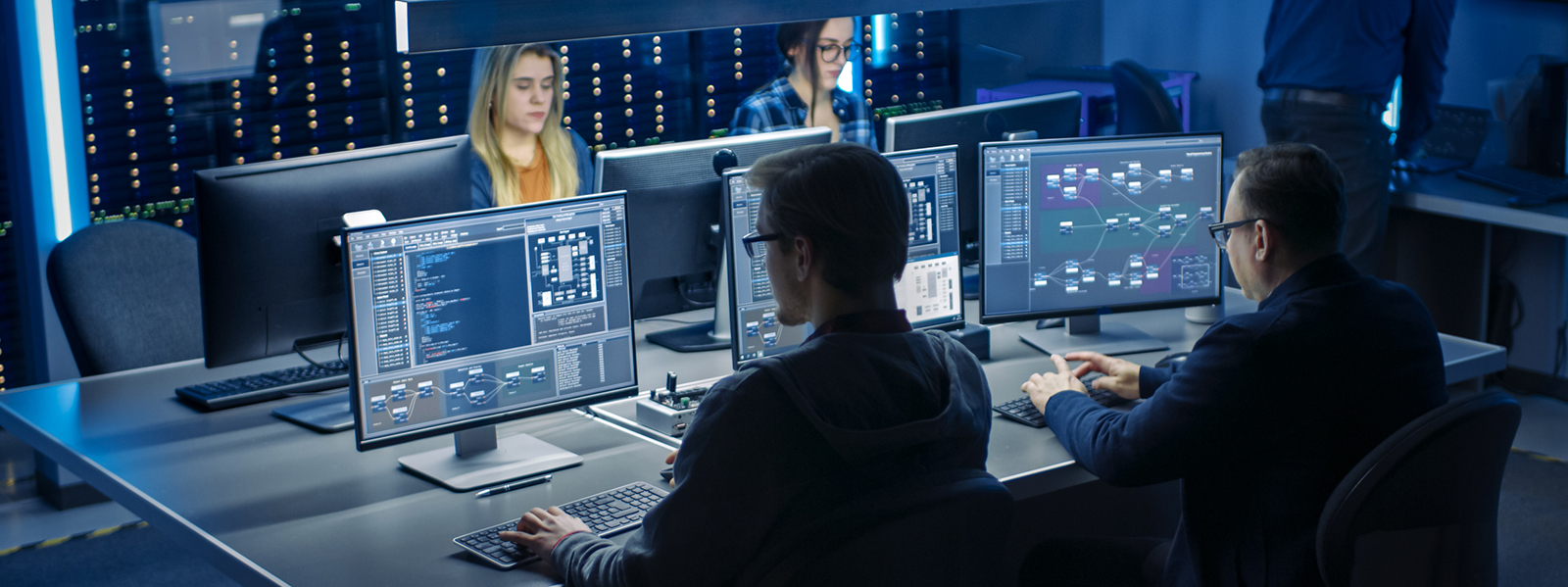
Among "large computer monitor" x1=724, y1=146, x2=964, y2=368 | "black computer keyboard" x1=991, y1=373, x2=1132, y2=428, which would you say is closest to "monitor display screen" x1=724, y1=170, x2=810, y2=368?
"large computer monitor" x1=724, y1=146, x2=964, y2=368

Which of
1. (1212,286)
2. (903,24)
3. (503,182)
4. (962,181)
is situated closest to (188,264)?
(503,182)

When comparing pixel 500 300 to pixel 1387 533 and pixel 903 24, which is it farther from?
pixel 903 24

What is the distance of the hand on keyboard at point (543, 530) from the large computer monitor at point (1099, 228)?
1.09 m

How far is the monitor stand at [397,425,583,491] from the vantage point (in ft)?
6.37

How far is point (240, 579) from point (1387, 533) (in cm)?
145

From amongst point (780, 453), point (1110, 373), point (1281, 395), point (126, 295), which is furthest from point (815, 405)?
point (126, 295)

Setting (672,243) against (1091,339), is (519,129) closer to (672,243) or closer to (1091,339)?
(672,243)

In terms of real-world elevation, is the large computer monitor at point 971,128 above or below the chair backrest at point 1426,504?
above

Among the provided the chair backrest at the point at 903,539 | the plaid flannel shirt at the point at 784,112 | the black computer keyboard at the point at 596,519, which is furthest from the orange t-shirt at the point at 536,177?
the chair backrest at the point at 903,539

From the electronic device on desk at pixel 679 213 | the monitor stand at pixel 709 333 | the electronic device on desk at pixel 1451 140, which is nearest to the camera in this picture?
the electronic device on desk at pixel 679 213

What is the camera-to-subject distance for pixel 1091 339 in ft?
8.70

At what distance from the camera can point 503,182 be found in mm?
3566

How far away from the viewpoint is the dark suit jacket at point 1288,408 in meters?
1.71

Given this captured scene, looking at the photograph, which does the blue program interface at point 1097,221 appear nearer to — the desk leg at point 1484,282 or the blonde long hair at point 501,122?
the blonde long hair at point 501,122
